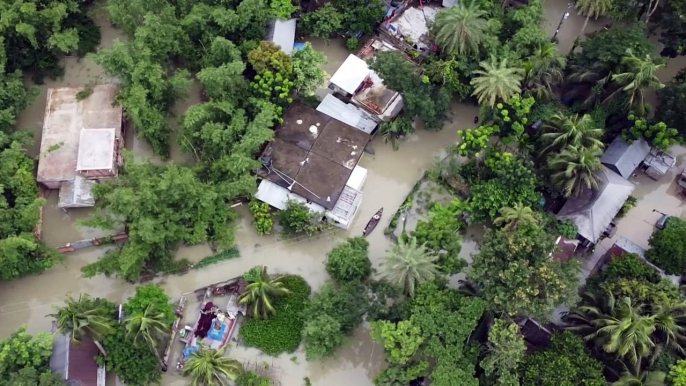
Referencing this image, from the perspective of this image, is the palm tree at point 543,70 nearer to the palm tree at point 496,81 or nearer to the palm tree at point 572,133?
the palm tree at point 496,81

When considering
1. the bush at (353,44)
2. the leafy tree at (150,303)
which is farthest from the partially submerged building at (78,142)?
the bush at (353,44)

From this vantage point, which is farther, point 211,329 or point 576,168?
point 211,329

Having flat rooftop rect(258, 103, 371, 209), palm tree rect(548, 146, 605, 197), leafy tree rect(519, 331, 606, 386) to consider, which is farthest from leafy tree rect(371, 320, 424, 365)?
palm tree rect(548, 146, 605, 197)

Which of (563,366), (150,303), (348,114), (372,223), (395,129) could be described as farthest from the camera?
(348,114)

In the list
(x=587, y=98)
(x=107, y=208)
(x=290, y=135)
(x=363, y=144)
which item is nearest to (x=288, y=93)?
(x=290, y=135)

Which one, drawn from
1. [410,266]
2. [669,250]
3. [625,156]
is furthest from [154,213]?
[669,250]

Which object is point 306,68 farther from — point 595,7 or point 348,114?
point 595,7

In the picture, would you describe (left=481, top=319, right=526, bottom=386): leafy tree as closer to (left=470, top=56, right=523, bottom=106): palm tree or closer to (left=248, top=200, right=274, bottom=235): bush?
(left=470, top=56, right=523, bottom=106): palm tree
